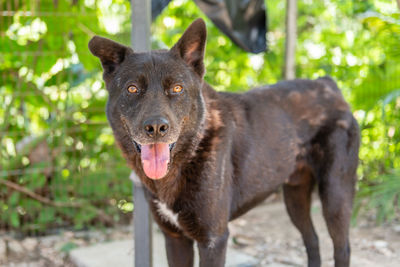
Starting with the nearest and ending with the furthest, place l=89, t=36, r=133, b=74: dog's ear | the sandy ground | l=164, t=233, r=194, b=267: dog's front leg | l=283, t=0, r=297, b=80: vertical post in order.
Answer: l=89, t=36, r=133, b=74: dog's ear → l=164, t=233, r=194, b=267: dog's front leg → the sandy ground → l=283, t=0, r=297, b=80: vertical post

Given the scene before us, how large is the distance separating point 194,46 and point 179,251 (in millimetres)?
1127

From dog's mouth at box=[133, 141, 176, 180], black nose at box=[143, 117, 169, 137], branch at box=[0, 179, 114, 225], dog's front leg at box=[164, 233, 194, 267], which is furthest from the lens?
branch at box=[0, 179, 114, 225]

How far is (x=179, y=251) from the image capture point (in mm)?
2514

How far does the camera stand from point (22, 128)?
4.37m

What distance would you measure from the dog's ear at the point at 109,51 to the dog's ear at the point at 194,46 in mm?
256

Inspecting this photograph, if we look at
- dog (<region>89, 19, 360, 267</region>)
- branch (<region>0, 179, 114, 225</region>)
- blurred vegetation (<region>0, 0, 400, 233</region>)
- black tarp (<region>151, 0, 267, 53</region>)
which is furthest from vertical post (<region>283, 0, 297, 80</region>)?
branch (<region>0, 179, 114, 225</region>)

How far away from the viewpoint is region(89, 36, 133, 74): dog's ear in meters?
2.22

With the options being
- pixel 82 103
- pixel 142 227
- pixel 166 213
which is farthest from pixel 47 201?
pixel 166 213

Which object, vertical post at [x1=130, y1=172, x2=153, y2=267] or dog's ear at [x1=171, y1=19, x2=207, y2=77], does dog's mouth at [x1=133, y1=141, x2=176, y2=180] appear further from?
vertical post at [x1=130, y1=172, x2=153, y2=267]

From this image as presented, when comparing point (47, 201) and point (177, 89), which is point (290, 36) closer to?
point (177, 89)

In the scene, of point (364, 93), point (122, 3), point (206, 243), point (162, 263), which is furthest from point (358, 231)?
point (122, 3)

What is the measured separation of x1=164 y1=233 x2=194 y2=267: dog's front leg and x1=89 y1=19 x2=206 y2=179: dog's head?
541mm

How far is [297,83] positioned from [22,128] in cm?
276

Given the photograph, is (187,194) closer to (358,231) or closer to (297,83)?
(297,83)
